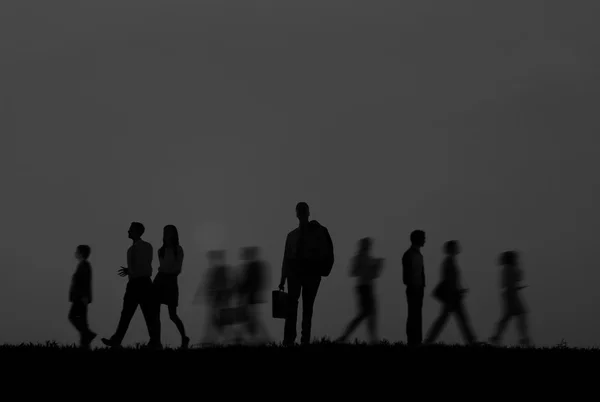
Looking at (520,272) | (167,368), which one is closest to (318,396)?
(167,368)

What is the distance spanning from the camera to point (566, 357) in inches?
566

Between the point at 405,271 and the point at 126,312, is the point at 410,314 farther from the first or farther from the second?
the point at 126,312

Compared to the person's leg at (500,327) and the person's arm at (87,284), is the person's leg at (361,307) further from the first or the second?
the person's arm at (87,284)

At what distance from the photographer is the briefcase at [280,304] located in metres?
15.9

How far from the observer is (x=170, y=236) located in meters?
16.5

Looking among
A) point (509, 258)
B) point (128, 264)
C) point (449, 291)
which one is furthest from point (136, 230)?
point (509, 258)

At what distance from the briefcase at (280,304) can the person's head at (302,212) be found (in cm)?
119

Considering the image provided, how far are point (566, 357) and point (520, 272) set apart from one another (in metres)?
3.39

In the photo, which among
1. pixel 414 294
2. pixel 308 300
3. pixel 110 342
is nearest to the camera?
pixel 308 300

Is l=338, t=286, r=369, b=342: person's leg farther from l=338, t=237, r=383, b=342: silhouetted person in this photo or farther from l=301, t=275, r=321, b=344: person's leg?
l=301, t=275, r=321, b=344: person's leg

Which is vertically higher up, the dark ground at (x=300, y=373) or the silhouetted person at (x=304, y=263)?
the silhouetted person at (x=304, y=263)

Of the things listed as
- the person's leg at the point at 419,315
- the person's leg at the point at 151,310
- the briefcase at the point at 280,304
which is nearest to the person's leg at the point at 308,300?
the briefcase at the point at 280,304

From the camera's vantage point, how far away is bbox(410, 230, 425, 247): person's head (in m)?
16.3

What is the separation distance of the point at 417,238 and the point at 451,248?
0.76 m
